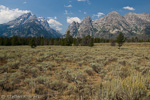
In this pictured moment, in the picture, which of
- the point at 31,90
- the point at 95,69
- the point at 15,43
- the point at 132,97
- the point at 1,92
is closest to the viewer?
the point at 132,97

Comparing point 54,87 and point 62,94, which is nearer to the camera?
point 62,94

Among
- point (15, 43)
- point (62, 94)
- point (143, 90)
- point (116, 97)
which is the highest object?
point (15, 43)

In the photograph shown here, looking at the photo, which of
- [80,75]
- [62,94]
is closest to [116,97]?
[62,94]

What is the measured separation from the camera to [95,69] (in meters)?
7.52

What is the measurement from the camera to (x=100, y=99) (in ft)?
9.43

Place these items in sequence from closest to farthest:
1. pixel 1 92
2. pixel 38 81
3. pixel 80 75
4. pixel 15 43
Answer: pixel 1 92, pixel 38 81, pixel 80 75, pixel 15 43

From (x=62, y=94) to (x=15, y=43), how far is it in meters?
94.2

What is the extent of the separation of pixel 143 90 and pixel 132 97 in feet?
2.24

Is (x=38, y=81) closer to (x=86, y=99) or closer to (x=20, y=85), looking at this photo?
(x=20, y=85)

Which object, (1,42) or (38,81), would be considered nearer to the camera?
(38,81)

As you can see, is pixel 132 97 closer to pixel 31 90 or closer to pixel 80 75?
pixel 80 75

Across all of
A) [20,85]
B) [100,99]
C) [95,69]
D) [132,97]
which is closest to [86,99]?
[100,99]

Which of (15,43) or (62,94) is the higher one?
(15,43)

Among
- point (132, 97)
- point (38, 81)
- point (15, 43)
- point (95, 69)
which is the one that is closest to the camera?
point (132, 97)
